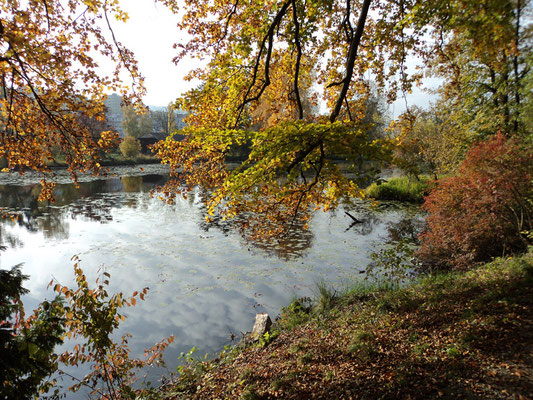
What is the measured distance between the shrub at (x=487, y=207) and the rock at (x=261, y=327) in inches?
194

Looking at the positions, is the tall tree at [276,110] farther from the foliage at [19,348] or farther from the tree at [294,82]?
the foliage at [19,348]

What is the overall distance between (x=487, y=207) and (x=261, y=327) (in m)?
6.28

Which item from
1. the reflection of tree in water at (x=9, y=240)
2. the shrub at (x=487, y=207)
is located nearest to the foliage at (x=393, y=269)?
the shrub at (x=487, y=207)

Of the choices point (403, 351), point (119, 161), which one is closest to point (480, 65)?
point (403, 351)

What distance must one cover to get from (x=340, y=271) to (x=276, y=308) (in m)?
2.70

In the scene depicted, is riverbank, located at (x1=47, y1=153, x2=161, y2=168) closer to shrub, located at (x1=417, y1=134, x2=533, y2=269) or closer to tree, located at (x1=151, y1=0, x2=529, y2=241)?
tree, located at (x1=151, y1=0, x2=529, y2=241)

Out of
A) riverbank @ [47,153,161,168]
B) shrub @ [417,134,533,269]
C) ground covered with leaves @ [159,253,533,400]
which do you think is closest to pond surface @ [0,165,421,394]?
ground covered with leaves @ [159,253,533,400]

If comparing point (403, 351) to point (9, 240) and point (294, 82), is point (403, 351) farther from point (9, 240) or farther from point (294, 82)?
point (9, 240)

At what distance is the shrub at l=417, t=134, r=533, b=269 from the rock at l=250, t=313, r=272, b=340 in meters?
4.92

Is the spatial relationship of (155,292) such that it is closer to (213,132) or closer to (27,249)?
(213,132)

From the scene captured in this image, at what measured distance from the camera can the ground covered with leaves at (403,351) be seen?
2.96 meters

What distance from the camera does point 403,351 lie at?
146 inches

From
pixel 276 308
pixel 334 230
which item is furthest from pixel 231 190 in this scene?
pixel 334 230

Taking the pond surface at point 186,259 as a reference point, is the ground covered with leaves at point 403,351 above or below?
above
